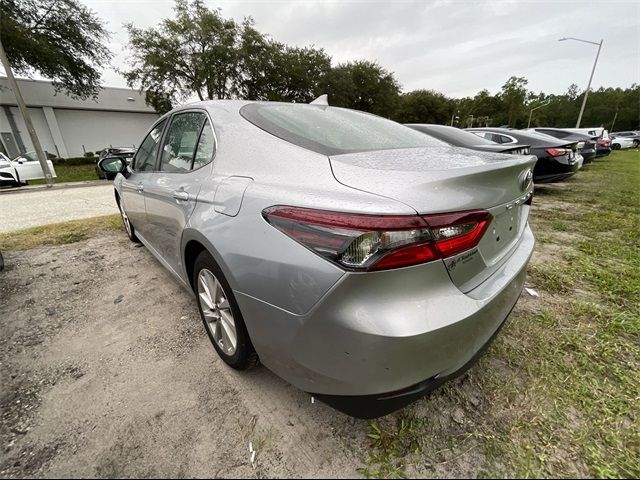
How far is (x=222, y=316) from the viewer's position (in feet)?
5.94

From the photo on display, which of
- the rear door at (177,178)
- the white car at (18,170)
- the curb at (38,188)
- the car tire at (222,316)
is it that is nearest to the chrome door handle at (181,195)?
the rear door at (177,178)

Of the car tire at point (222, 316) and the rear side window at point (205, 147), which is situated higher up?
the rear side window at point (205, 147)

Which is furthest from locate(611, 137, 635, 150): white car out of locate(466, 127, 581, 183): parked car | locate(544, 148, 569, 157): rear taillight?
locate(544, 148, 569, 157): rear taillight

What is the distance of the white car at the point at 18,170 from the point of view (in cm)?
1103

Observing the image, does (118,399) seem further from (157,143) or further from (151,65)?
(151,65)

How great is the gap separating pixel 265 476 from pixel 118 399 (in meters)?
0.99

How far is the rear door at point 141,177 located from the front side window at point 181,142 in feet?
0.85

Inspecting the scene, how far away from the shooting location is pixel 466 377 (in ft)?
5.80

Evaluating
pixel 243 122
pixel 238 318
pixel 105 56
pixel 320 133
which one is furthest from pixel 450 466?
pixel 105 56

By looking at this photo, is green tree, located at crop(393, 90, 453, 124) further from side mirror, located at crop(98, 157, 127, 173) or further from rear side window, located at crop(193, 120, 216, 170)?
rear side window, located at crop(193, 120, 216, 170)

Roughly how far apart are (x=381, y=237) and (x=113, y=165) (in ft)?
12.1

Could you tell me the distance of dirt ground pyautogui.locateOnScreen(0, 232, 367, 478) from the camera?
53.6 inches

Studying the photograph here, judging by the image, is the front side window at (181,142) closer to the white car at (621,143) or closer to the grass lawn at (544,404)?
the grass lawn at (544,404)

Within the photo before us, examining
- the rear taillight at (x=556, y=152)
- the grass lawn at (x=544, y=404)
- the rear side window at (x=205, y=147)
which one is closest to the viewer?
the grass lawn at (x=544, y=404)
